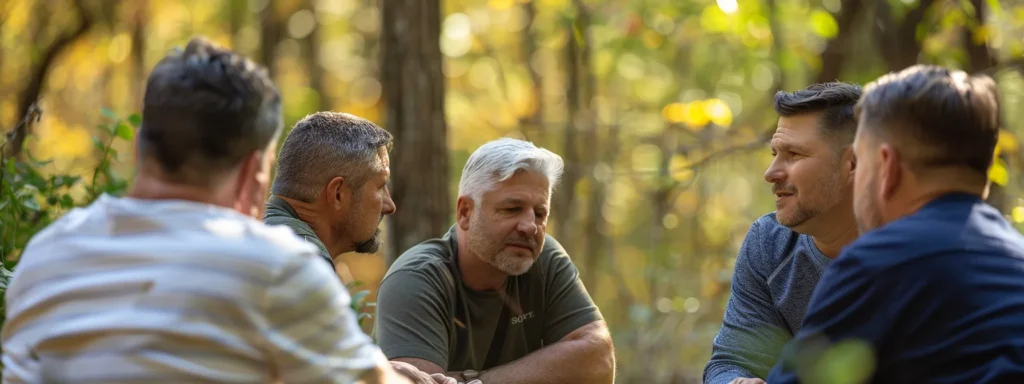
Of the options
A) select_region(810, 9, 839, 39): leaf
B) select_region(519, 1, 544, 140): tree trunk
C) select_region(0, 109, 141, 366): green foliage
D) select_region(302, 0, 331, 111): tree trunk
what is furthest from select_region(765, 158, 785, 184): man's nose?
select_region(302, 0, 331, 111): tree trunk

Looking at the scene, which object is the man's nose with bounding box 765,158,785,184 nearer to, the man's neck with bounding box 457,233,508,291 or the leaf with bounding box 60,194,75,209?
the man's neck with bounding box 457,233,508,291

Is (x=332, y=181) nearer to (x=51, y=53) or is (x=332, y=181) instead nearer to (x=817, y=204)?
(x=817, y=204)

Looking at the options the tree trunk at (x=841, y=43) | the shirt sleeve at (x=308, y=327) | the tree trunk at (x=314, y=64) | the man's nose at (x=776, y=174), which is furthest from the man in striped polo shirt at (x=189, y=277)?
the tree trunk at (x=314, y=64)

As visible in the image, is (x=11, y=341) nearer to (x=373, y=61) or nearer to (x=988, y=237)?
(x=988, y=237)

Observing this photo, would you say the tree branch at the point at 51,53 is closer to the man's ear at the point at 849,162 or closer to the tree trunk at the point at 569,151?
the tree trunk at the point at 569,151

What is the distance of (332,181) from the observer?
158 inches

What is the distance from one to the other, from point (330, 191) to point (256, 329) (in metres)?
1.83

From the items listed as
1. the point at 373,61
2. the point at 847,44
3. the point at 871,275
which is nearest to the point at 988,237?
the point at 871,275

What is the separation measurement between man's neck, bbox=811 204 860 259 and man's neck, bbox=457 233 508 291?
1.17 m

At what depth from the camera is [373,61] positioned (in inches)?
795

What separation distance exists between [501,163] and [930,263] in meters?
2.04

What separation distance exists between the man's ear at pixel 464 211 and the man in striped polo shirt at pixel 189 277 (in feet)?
6.33

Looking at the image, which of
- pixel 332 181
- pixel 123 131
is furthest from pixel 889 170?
pixel 123 131

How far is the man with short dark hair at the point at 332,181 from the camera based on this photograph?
402cm
